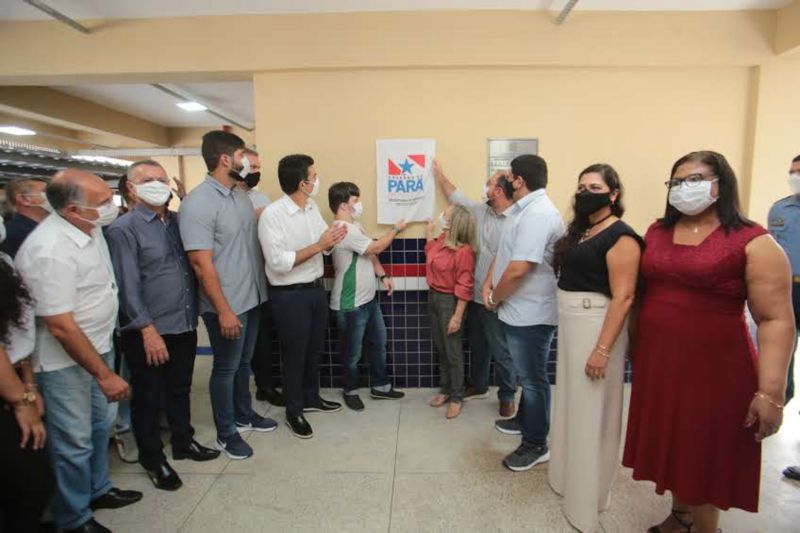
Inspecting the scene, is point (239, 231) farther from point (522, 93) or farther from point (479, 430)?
point (522, 93)

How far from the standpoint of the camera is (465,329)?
3.26m

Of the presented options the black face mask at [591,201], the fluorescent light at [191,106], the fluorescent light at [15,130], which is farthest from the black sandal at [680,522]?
the fluorescent light at [15,130]

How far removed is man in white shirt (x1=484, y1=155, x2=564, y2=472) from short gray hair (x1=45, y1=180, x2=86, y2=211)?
190 centimetres

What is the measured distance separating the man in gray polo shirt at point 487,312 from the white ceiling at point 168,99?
3.03 m

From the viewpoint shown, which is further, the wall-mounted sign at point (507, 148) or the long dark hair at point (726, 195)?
the wall-mounted sign at point (507, 148)

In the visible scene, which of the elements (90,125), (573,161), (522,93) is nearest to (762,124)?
(573,161)

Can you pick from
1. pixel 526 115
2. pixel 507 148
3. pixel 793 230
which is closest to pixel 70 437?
pixel 507 148

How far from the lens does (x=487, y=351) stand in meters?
3.11

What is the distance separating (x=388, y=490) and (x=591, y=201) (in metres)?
1.68

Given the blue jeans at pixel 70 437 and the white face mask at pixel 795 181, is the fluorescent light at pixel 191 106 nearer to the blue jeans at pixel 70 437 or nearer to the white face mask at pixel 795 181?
the blue jeans at pixel 70 437

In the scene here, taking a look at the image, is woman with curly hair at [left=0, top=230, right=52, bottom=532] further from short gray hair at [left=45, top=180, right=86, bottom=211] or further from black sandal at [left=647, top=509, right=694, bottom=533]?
black sandal at [left=647, top=509, right=694, bottom=533]

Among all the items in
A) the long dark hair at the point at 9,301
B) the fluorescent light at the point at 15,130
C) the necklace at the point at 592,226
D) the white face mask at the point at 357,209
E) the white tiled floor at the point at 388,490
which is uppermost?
the fluorescent light at the point at 15,130

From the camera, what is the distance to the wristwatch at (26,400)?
1.37 m

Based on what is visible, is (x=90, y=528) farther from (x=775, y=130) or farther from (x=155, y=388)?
(x=775, y=130)
